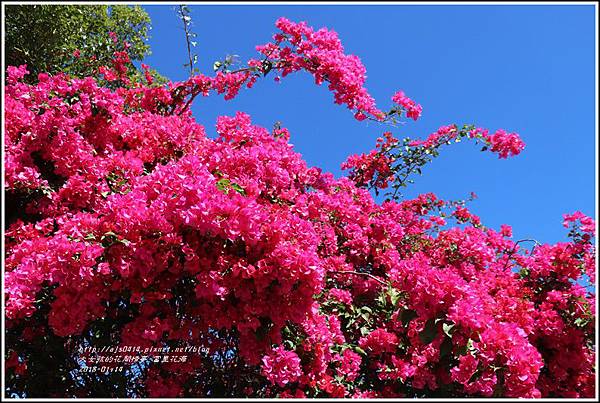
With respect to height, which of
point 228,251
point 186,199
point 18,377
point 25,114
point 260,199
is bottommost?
point 18,377

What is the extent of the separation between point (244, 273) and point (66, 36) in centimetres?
756

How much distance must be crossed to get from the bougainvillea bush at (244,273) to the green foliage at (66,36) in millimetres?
3820

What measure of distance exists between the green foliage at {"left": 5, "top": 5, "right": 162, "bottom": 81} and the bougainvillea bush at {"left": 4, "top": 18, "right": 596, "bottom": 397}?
3820 millimetres

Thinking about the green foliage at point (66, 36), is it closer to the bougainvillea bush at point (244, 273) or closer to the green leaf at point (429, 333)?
the bougainvillea bush at point (244, 273)

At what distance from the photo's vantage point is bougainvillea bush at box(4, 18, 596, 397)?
3.12 m

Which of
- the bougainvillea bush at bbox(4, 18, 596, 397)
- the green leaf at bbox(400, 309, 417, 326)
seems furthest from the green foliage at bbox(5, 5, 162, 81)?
the green leaf at bbox(400, 309, 417, 326)

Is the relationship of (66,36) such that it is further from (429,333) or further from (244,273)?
(429,333)

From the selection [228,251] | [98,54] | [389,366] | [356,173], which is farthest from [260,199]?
[98,54]

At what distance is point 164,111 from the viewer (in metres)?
5.77

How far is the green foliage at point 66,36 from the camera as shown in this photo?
824 cm

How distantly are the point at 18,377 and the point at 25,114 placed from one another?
212 cm

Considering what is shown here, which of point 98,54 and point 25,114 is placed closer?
point 25,114

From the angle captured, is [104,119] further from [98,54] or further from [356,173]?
[98,54]

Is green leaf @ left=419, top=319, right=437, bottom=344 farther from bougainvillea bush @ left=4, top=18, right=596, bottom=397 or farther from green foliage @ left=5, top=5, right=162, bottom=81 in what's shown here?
green foliage @ left=5, top=5, right=162, bottom=81
